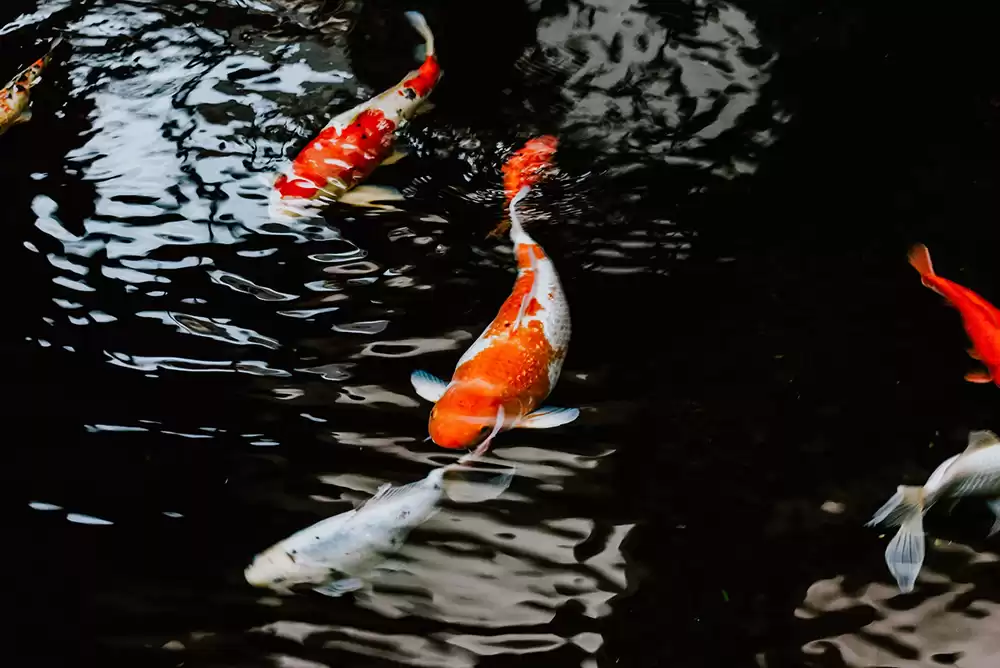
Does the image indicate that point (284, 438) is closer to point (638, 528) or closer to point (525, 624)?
point (525, 624)

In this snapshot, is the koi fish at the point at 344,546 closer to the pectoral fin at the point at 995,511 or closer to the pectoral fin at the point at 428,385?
the pectoral fin at the point at 428,385

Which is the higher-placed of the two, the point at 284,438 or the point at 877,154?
the point at 877,154

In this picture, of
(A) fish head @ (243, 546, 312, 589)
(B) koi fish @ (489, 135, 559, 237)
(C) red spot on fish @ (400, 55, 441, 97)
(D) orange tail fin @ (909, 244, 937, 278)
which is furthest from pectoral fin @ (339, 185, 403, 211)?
(D) orange tail fin @ (909, 244, 937, 278)

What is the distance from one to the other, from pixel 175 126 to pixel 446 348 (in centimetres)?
134

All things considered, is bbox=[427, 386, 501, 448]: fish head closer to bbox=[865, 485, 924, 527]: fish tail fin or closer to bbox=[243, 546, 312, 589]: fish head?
bbox=[243, 546, 312, 589]: fish head

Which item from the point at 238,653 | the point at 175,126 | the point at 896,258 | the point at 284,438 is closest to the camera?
the point at 238,653

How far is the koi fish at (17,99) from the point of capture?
245 cm

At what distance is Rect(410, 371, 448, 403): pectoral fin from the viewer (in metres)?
1.69

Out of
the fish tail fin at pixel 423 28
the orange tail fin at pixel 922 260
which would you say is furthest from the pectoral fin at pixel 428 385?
the fish tail fin at pixel 423 28

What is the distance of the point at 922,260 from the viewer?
1920 millimetres

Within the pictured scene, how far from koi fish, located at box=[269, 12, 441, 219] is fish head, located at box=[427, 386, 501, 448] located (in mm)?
855

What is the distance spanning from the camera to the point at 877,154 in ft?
7.46

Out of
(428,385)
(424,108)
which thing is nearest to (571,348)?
(428,385)

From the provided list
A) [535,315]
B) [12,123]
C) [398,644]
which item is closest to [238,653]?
[398,644]
